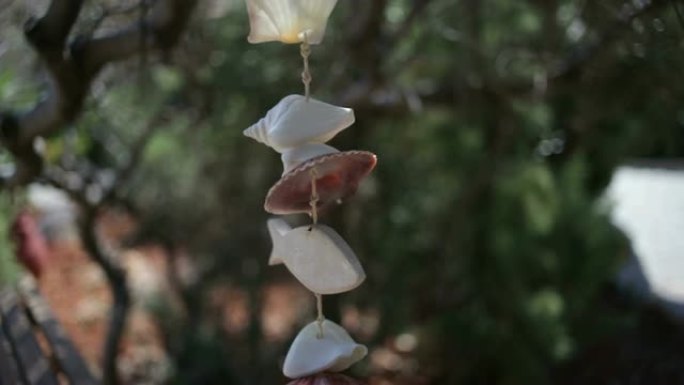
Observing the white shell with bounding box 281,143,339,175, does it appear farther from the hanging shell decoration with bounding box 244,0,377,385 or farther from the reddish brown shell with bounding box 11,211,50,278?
the reddish brown shell with bounding box 11,211,50,278

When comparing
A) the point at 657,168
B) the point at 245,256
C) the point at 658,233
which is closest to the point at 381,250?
the point at 245,256

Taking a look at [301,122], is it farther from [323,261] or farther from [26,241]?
[26,241]

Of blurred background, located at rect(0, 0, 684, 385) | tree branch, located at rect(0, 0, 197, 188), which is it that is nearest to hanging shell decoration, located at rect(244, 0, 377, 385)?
tree branch, located at rect(0, 0, 197, 188)

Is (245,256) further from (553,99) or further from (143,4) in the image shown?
(143,4)

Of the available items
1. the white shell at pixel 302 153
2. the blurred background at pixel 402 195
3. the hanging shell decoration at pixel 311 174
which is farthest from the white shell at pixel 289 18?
the blurred background at pixel 402 195

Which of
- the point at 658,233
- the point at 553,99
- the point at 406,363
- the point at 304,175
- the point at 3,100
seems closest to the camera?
the point at 304,175

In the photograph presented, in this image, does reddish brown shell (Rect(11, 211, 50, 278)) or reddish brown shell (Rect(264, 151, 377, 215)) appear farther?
reddish brown shell (Rect(11, 211, 50, 278))

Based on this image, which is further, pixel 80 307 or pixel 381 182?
pixel 80 307
